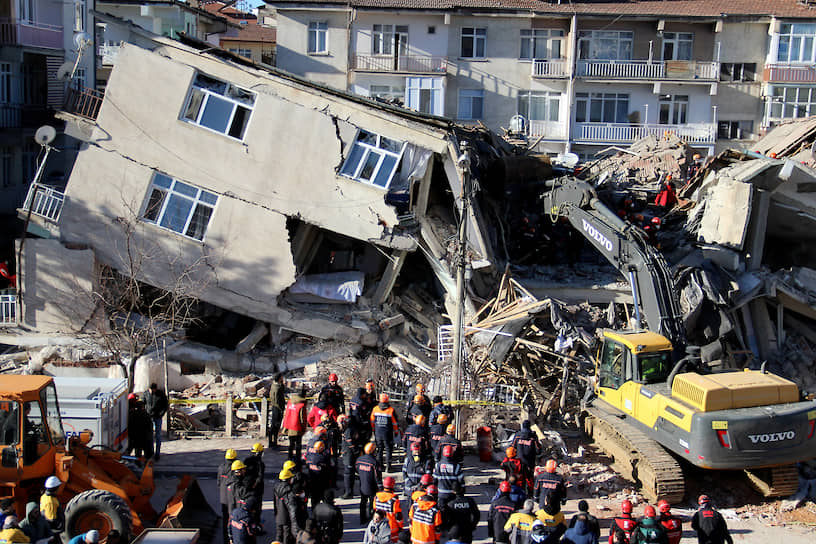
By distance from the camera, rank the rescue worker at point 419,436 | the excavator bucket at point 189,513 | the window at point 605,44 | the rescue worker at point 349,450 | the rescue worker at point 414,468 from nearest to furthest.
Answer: the excavator bucket at point 189,513, the rescue worker at point 414,468, the rescue worker at point 419,436, the rescue worker at point 349,450, the window at point 605,44

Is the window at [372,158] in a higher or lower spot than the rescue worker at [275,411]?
higher

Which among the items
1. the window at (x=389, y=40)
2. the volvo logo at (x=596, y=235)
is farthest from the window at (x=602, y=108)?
the volvo logo at (x=596, y=235)

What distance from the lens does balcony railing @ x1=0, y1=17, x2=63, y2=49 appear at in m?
23.9

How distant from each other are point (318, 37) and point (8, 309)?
2132 centimetres

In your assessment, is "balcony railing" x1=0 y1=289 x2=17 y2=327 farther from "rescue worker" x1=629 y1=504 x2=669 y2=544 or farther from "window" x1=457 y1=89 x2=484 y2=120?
"window" x1=457 y1=89 x2=484 y2=120

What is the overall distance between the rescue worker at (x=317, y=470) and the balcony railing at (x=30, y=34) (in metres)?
18.6

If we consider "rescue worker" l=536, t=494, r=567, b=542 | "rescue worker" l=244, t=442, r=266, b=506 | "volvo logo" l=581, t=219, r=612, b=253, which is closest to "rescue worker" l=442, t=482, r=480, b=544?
"rescue worker" l=536, t=494, r=567, b=542

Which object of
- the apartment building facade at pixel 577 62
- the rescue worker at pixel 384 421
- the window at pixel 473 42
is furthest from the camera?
the window at pixel 473 42

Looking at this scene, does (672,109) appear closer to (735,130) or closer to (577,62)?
(735,130)

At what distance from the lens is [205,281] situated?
18.6 m

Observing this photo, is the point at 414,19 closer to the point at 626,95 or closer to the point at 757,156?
the point at 626,95

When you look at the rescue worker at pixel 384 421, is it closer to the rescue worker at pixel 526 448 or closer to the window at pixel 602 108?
the rescue worker at pixel 526 448

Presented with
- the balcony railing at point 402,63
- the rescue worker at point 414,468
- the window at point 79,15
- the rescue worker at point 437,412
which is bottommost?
the rescue worker at point 414,468

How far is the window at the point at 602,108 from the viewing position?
3712cm
